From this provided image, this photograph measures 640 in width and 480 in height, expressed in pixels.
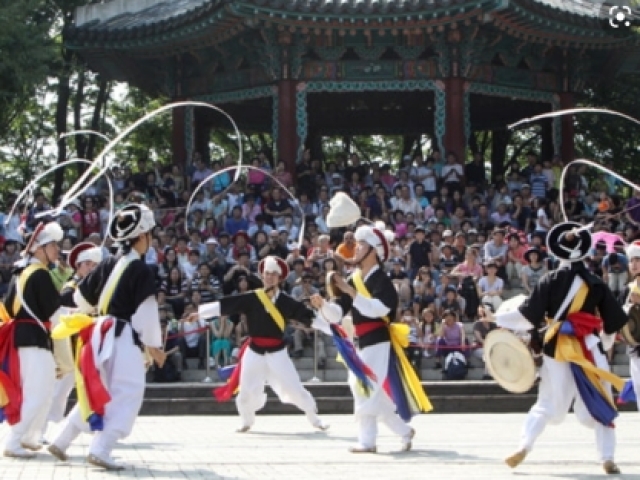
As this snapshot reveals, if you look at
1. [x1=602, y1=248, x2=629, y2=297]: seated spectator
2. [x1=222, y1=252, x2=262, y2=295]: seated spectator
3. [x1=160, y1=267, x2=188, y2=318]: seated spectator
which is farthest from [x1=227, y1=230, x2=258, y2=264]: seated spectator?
[x1=602, y1=248, x2=629, y2=297]: seated spectator

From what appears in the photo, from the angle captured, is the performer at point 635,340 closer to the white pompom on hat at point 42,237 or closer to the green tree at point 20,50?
the white pompom on hat at point 42,237

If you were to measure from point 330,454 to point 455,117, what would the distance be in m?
15.8

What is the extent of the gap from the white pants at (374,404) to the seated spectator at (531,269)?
31.0ft

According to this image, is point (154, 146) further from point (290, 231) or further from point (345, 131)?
point (290, 231)

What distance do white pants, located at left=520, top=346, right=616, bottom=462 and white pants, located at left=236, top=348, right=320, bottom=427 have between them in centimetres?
446

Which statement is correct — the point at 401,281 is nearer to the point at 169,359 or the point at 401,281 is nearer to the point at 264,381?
the point at 169,359

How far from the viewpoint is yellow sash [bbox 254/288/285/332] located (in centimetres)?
1523

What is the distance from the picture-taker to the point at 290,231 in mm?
24078

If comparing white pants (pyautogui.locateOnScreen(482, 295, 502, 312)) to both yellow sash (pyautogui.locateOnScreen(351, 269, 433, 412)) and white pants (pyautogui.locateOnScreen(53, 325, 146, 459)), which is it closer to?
yellow sash (pyautogui.locateOnScreen(351, 269, 433, 412))

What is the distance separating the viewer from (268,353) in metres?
15.3

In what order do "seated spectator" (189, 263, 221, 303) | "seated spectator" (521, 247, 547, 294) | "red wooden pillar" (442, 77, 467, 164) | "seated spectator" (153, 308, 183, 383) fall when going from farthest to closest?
"red wooden pillar" (442, 77, 467, 164)
"seated spectator" (521, 247, 547, 294)
"seated spectator" (189, 263, 221, 303)
"seated spectator" (153, 308, 183, 383)

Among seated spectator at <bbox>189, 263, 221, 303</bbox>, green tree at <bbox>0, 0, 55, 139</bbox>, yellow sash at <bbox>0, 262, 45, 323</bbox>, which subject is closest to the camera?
yellow sash at <bbox>0, 262, 45, 323</bbox>

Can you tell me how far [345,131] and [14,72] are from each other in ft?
35.1

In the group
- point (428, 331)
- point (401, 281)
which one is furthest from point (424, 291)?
point (428, 331)
